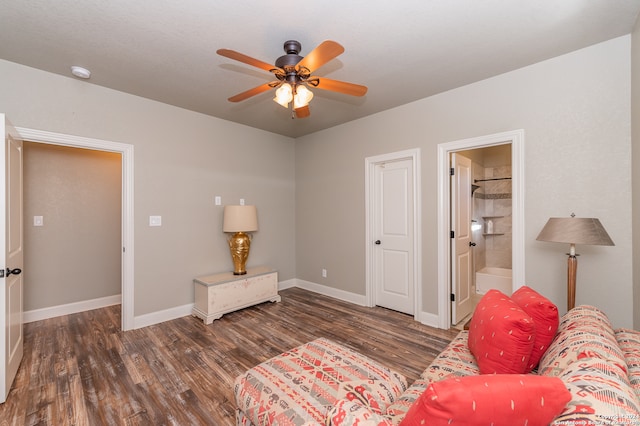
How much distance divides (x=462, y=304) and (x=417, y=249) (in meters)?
0.89

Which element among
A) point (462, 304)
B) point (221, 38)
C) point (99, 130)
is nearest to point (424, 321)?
point (462, 304)

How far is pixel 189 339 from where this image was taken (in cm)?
296

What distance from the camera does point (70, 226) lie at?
3.72 metres

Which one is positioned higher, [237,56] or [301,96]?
[237,56]

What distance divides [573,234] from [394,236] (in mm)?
1916

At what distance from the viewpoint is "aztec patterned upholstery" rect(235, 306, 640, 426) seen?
78cm

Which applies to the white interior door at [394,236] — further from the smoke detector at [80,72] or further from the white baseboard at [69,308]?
the white baseboard at [69,308]

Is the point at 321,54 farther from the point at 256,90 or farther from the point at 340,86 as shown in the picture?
the point at 256,90

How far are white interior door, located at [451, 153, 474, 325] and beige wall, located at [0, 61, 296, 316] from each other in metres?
2.73

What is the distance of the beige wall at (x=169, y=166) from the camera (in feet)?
8.94

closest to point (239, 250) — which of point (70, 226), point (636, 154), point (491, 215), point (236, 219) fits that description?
point (236, 219)

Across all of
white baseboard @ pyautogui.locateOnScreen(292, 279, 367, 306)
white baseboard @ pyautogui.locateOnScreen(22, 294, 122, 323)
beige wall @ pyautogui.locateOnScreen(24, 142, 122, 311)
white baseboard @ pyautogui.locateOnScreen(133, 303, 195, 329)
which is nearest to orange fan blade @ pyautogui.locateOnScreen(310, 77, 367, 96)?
white baseboard @ pyautogui.locateOnScreen(292, 279, 367, 306)

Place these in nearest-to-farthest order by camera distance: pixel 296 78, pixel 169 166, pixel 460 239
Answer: pixel 296 78
pixel 460 239
pixel 169 166

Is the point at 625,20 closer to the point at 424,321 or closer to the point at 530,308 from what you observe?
the point at 530,308
